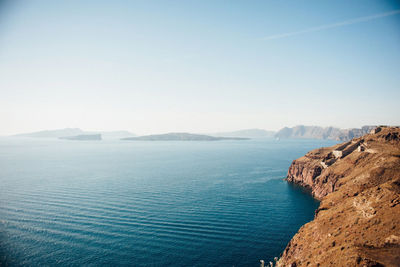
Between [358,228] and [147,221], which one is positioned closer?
[358,228]

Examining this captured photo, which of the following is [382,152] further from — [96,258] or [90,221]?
[90,221]

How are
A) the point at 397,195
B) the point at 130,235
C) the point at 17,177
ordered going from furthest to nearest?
the point at 17,177
the point at 130,235
the point at 397,195

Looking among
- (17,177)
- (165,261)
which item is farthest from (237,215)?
(17,177)

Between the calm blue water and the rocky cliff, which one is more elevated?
the rocky cliff

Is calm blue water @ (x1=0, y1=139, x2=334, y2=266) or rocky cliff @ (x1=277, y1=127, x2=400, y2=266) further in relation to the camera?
calm blue water @ (x1=0, y1=139, x2=334, y2=266)

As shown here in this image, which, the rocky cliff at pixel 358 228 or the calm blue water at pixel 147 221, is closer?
the rocky cliff at pixel 358 228

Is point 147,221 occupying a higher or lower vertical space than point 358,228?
lower

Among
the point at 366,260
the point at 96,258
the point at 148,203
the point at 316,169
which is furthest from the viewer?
the point at 316,169

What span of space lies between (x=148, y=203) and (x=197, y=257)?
35570 mm

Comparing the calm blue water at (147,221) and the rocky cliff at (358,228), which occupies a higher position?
the rocky cliff at (358,228)

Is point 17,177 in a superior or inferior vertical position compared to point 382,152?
inferior

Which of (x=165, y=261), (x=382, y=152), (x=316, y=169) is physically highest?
(x=382, y=152)

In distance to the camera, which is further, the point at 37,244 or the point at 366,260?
the point at 37,244

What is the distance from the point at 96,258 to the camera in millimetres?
42594
